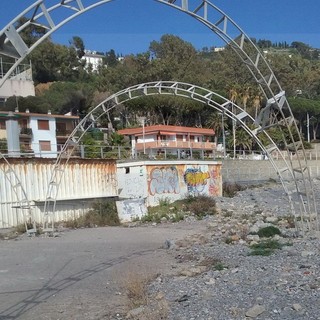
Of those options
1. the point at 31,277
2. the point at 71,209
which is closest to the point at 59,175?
the point at 71,209

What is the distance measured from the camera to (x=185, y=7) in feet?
34.6

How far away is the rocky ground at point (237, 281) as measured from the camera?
7.64 meters

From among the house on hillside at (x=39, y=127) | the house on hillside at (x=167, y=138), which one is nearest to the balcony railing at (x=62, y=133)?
the house on hillside at (x=39, y=127)

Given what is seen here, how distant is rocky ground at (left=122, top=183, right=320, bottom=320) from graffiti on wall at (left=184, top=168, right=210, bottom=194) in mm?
13297

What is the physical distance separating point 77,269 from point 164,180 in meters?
17.1

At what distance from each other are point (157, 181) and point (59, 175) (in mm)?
7089

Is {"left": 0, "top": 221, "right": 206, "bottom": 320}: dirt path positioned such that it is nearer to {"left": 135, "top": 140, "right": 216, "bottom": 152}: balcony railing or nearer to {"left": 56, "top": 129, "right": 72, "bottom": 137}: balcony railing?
{"left": 135, "top": 140, "right": 216, "bottom": 152}: balcony railing

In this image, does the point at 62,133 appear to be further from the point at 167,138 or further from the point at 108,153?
the point at 108,153

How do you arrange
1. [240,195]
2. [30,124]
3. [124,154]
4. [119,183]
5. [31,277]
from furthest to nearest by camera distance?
[30,124] < [124,154] < [240,195] < [119,183] < [31,277]

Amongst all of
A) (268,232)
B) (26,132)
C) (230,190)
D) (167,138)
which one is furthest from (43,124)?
(268,232)

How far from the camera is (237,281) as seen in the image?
9.80m

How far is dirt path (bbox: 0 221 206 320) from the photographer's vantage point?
8.83m

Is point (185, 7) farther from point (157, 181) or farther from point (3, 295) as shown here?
point (157, 181)

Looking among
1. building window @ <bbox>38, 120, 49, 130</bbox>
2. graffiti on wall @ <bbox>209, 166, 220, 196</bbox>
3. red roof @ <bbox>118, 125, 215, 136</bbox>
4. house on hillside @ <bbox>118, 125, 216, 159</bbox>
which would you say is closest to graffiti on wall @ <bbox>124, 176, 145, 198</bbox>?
graffiti on wall @ <bbox>209, 166, 220, 196</bbox>
